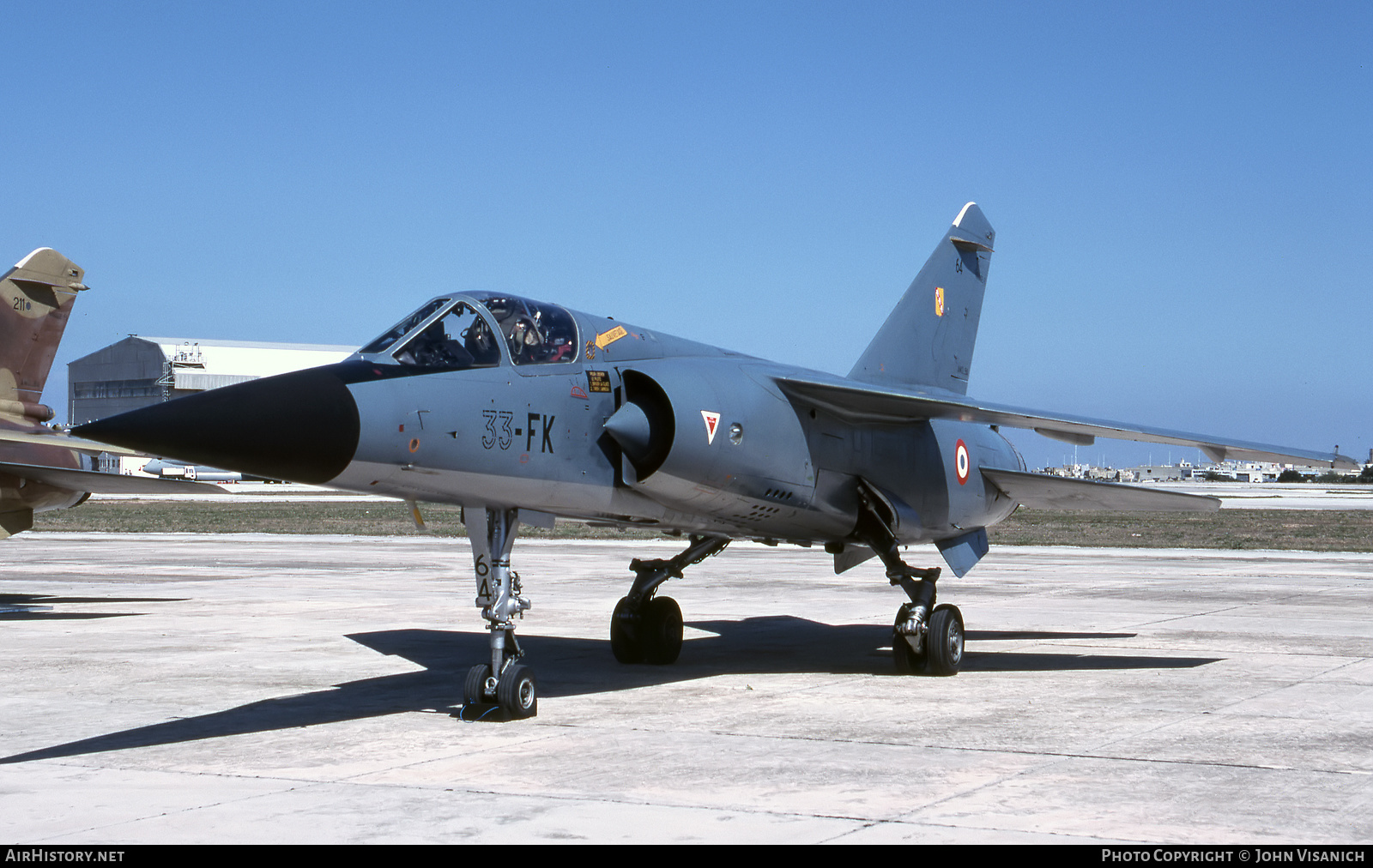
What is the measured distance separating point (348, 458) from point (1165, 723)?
5.70 meters

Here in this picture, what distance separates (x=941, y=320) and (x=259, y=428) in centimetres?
943

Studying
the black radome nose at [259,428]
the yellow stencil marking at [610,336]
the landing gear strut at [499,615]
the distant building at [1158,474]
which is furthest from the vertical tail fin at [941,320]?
the distant building at [1158,474]

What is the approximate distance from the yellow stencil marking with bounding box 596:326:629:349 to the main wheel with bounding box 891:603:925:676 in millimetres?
3758

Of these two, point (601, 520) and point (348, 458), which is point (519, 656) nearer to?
point (601, 520)

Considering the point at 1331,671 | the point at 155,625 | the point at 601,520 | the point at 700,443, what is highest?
the point at 700,443

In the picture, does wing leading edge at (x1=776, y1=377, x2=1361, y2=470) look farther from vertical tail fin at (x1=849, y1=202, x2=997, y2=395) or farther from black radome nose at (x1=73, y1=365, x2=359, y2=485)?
black radome nose at (x1=73, y1=365, x2=359, y2=485)

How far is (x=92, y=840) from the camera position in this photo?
5309 mm

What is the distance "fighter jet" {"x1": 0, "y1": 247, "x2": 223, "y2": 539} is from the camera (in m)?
16.1

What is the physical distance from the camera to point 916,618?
1155 centimetres

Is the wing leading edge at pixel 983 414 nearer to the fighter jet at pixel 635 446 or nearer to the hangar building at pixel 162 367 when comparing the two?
the fighter jet at pixel 635 446

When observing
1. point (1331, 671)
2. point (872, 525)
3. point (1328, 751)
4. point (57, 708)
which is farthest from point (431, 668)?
Result: point (1331, 671)

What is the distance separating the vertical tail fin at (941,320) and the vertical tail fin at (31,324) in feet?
37.8

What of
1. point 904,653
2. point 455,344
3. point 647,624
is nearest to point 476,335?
point 455,344

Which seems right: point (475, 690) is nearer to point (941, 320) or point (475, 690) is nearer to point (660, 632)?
point (660, 632)
